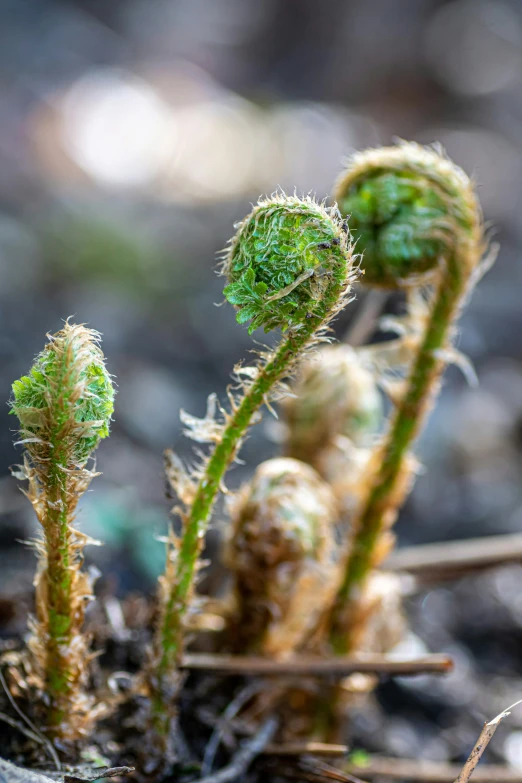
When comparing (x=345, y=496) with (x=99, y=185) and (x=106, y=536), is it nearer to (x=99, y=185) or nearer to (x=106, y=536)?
(x=106, y=536)

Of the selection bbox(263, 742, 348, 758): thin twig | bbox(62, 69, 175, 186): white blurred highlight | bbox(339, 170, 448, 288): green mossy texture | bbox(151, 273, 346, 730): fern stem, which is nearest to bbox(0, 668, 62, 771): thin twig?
bbox(151, 273, 346, 730): fern stem

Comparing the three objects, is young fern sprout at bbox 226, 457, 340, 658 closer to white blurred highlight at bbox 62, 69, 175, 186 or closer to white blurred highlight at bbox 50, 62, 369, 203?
white blurred highlight at bbox 50, 62, 369, 203

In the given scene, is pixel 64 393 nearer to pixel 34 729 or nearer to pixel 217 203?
pixel 34 729

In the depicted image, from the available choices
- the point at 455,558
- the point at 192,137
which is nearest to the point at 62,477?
the point at 455,558

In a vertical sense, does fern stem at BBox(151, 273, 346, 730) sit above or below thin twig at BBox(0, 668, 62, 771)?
above

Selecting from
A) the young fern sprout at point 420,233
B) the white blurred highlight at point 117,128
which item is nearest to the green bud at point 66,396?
the young fern sprout at point 420,233

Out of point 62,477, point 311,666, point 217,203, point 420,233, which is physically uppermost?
point 217,203
